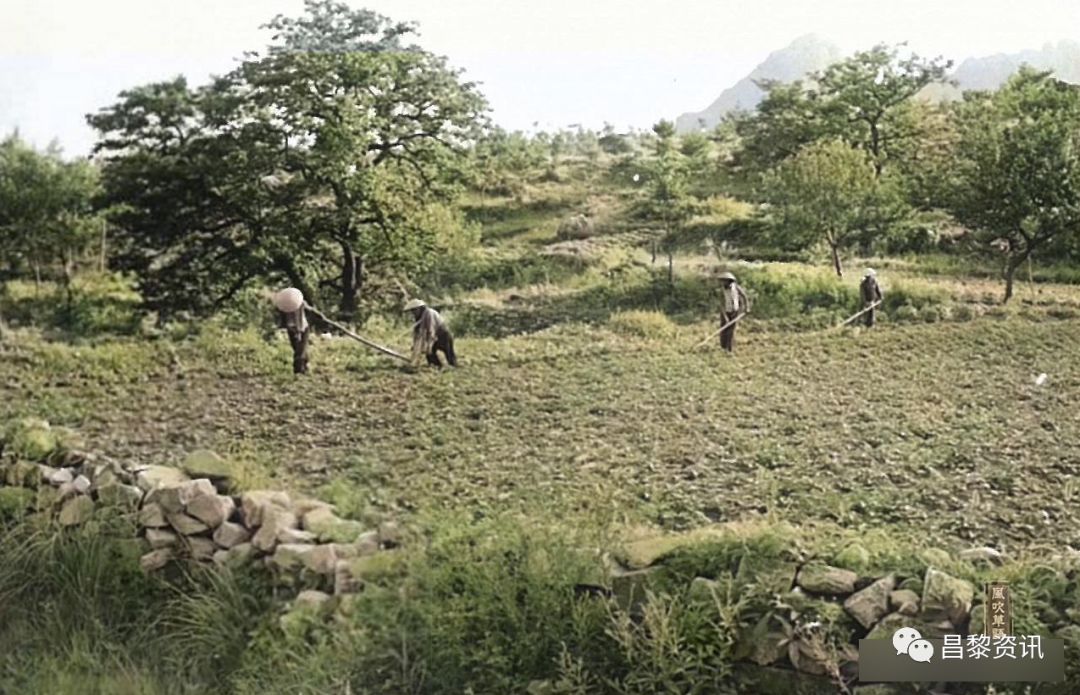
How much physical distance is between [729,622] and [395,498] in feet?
2.69

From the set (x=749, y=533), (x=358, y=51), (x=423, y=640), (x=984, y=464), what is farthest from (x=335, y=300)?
(x=984, y=464)

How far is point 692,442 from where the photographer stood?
2.73m

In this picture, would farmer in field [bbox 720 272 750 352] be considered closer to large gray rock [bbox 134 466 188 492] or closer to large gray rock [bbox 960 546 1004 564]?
large gray rock [bbox 960 546 1004 564]

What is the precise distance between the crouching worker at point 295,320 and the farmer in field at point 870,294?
127cm

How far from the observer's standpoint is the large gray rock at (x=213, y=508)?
2939 mm

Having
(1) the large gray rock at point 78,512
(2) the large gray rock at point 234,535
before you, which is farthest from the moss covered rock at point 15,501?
(2) the large gray rock at point 234,535

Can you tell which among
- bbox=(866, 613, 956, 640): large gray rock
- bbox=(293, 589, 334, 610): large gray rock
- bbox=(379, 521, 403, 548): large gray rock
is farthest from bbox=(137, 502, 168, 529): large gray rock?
bbox=(866, 613, 956, 640): large gray rock

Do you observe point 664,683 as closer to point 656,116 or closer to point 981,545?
point 981,545

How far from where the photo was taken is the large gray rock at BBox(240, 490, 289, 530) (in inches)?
115

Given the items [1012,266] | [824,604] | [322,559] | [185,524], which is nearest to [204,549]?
[185,524]

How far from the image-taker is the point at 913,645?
2.45 m

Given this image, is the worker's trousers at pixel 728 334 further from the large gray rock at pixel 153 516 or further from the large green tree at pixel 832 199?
the large gray rock at pixel 153 516

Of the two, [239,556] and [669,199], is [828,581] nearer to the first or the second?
[669,199]

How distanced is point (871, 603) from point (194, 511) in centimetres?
157
